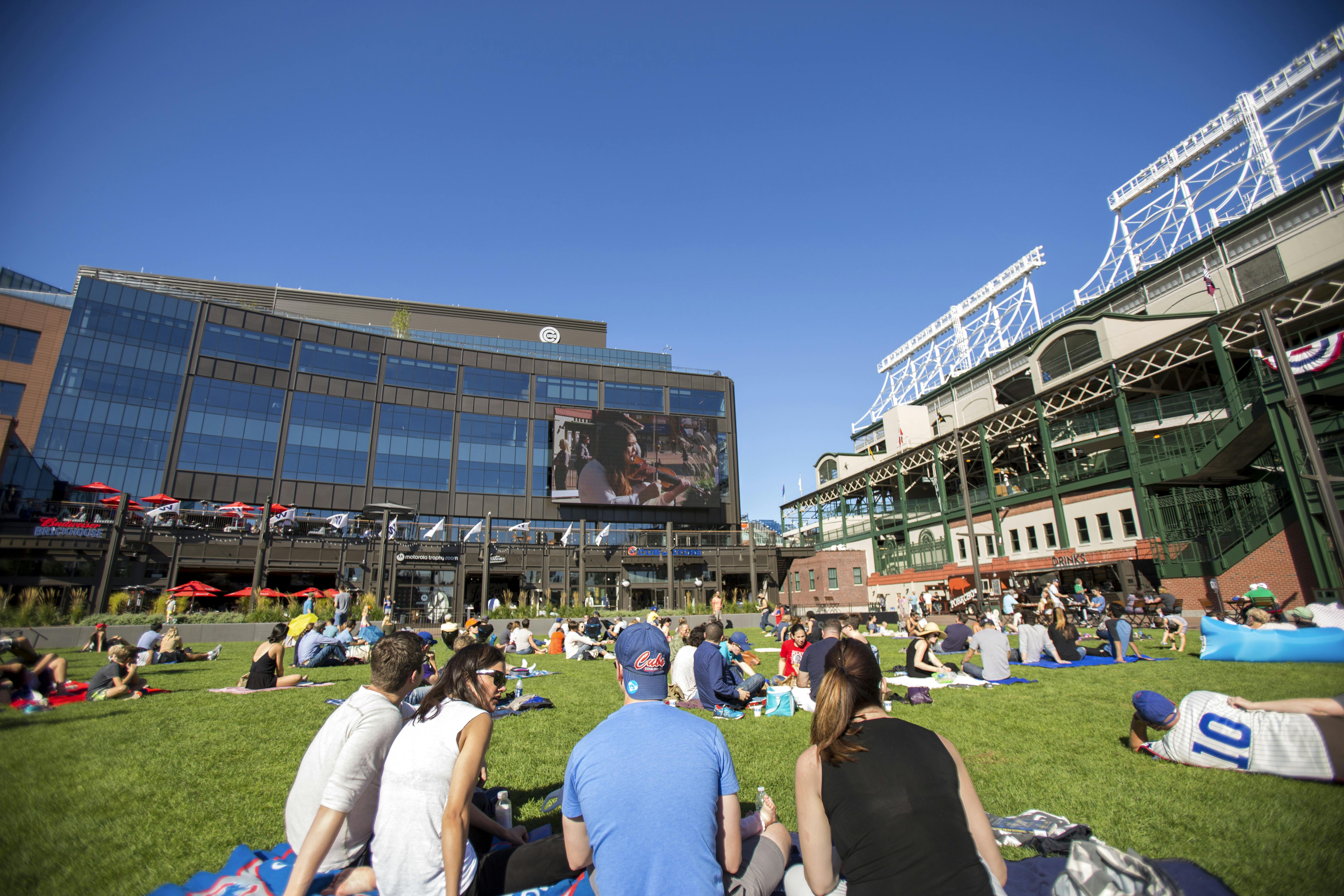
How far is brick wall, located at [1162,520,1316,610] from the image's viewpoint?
19.2 m

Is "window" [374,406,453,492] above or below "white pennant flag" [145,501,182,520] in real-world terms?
above

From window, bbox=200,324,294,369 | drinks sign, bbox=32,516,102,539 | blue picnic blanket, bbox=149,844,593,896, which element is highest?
window, bbox=200,324,294,369

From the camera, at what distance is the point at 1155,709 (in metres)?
5.58

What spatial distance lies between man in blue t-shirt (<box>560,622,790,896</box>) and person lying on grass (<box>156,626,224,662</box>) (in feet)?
57.2

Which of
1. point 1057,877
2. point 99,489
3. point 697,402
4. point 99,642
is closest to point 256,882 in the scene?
point 1057,877

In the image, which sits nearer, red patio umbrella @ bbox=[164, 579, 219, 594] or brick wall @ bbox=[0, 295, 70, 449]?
red patio umbrella @ bbox=[164, 579, 219, 594]

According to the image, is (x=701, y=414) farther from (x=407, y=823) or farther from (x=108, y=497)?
(x=407, y=823)

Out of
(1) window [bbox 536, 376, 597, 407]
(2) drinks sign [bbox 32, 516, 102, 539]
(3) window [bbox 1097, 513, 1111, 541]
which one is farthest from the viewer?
(1) window [bbox 536, 376, 597, 407]

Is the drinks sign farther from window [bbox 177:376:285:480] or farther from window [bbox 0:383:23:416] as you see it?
window [bbox 0:383:23:416]

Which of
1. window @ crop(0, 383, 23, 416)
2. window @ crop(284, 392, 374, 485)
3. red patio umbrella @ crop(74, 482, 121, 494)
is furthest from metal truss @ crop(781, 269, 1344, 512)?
window @ crop(0, 383, 23, 416)

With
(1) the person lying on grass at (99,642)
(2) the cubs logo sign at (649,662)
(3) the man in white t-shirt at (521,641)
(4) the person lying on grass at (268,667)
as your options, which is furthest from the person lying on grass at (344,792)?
(1) the person lying on grass at (99,642)

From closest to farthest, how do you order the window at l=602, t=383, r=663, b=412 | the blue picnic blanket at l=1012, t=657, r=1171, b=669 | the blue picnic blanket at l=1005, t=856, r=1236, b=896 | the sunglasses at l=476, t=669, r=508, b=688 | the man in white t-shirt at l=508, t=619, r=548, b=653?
the blue picnic blanket at l=1005, t=856, r=1236, b=896 < the sunglasses at l=476, t=669, r=508, b=688 < the blue picnic blanket at l=1012, t=657, r=1171, b=669 < the man in white t-shirt at l=508, t=619, r=548, b=653 < the window at l=602, t=383, r=663, b=412

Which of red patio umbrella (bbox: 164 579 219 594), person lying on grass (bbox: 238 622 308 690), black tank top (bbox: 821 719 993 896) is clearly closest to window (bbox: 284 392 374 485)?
red patio umbrella (bbox: 164 579 219 594)

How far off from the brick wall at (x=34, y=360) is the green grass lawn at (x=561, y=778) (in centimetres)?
4548
